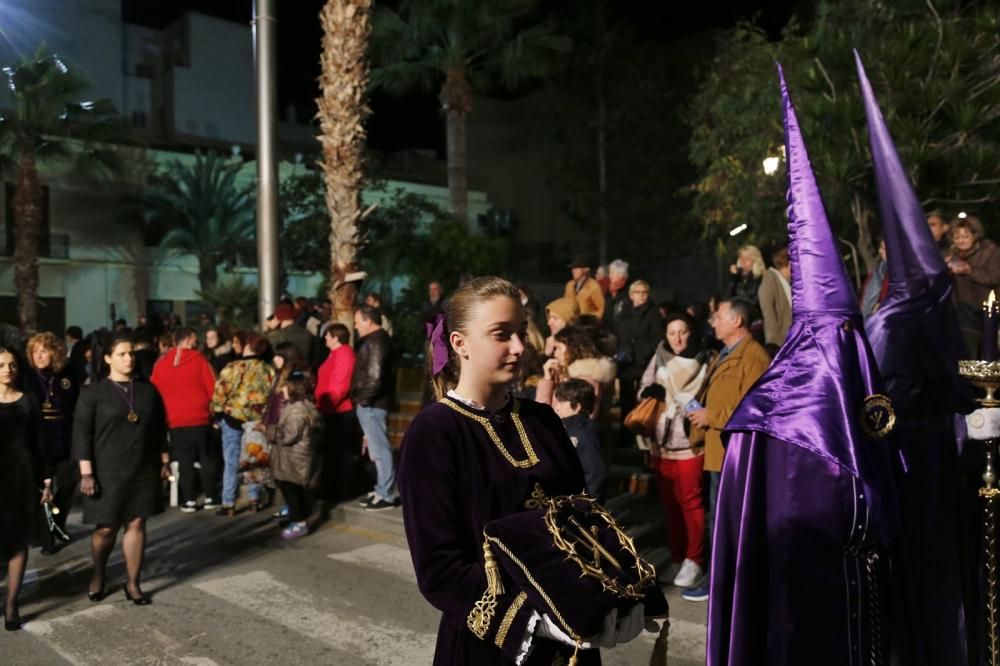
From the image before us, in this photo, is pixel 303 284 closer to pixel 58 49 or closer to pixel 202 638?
pixel 58 49

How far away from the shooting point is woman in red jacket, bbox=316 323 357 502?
30.4ft

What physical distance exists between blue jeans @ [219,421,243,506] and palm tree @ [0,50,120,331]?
20.8m

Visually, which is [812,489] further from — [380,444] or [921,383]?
[380,444]

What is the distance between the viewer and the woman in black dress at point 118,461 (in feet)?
20.0

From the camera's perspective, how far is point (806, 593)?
2.88 metres

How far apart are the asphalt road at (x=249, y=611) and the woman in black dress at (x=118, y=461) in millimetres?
440

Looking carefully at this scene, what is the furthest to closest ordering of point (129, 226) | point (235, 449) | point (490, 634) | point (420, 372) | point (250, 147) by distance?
point (250, 147)
point (129, 226)
point (420, 372)
point (235, 449)
point (490, 634)

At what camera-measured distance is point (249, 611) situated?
5.99 m

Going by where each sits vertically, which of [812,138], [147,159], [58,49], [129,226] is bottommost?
[812,138]

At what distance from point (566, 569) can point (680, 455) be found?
442 cm

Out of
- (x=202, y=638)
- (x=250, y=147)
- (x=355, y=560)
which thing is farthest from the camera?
(x=250, y=147)

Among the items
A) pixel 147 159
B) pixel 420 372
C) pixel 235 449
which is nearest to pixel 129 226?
pixel 147 159

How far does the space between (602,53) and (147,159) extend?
18.5 metres

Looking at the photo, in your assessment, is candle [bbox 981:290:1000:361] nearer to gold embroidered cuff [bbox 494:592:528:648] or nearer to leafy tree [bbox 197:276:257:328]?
gold embroidered cuff [bbox 494:592:528:648]
